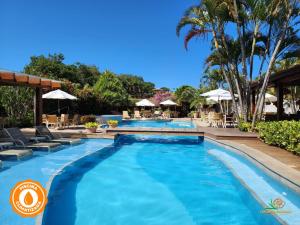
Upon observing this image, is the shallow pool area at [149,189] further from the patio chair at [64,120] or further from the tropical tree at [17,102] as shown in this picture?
the tropical tree at [17,102]

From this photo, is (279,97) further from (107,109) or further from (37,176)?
(107,109)

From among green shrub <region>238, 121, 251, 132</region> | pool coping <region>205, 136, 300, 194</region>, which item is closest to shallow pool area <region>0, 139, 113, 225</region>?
pool coping <region>205, 136, 300, 194</region>

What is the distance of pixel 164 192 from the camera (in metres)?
6.28

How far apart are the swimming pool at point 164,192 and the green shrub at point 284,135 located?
4.18 ft

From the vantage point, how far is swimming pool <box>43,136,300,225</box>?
4.76m

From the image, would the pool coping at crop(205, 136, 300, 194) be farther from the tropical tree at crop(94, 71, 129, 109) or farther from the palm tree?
the tropical tree at crop(94, 71, 129, 109)

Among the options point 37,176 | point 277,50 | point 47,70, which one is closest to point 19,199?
point 37,176

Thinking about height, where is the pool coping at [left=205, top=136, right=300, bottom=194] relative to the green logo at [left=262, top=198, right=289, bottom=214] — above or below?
above

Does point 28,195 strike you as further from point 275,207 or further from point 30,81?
point 30,81

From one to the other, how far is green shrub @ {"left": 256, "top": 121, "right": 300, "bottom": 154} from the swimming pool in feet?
4.18

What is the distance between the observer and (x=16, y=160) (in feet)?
25.9

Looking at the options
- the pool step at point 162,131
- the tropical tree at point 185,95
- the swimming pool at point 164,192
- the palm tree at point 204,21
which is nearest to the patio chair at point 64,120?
the pool step at point 162,131

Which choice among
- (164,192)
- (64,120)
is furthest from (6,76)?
(164,192)

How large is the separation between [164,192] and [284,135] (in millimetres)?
3943
